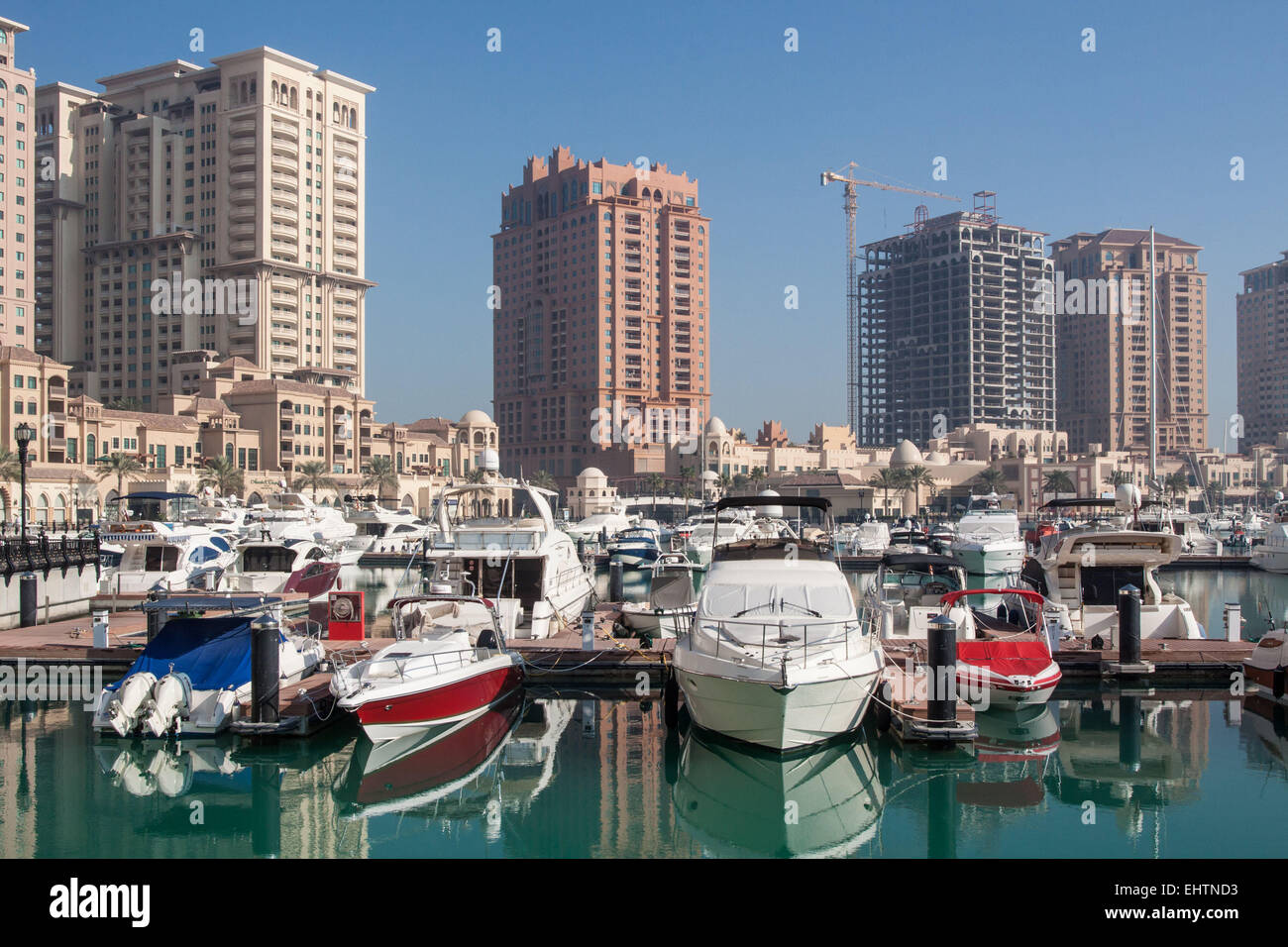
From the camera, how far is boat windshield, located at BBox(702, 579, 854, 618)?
Result: 20.4 metres

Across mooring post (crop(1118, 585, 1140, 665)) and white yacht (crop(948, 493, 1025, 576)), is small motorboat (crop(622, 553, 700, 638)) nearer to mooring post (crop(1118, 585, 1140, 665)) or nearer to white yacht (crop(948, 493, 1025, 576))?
mooring post (crop(1118, 585, 1140, 665))

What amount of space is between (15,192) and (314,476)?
192 ft

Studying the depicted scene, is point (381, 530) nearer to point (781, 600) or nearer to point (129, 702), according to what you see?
point (129, 702)

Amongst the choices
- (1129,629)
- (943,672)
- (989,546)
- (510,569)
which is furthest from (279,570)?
(989,546)

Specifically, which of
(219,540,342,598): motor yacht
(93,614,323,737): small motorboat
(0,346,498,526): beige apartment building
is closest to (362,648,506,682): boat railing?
(93,614,323,737): small motorboat

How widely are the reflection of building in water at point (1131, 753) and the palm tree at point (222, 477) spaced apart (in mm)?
82242

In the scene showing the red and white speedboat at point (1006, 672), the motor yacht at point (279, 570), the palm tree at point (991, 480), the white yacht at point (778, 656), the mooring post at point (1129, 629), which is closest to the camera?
the white yacht at point (778, 656)

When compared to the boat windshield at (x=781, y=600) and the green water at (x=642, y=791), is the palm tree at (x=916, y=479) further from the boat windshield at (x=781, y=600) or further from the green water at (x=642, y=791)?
the boat windshield at (x=781, y=600)

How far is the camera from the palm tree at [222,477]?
300ft

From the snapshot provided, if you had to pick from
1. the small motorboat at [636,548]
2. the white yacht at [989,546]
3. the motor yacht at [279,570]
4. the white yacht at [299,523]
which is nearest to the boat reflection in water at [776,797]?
the motor yacht at [279,570]

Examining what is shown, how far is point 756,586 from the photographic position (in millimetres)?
21000

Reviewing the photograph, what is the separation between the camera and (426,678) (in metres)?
19.9

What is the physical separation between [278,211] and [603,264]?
→ 4911 centimetres
